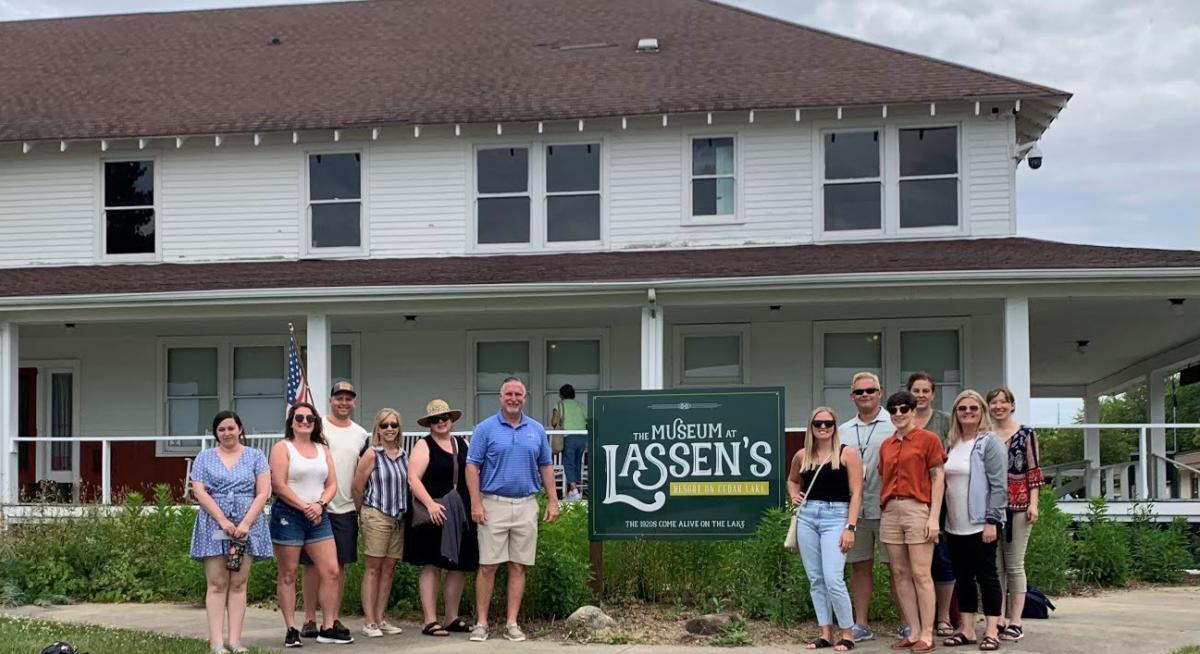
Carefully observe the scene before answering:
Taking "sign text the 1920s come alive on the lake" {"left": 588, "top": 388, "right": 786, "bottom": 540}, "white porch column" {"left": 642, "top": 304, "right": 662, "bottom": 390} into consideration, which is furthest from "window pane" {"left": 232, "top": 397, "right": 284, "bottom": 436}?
"sign text the 1920s come alive on the lake" {"left": 588, "top": 388, "right": 786, "bottom": 540}

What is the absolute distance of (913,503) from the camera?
8.02m

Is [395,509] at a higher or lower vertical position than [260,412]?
lower

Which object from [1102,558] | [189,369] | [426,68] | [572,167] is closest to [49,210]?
[189,369]

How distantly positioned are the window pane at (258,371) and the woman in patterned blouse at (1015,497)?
11.5 metres

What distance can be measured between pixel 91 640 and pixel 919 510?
5.47 meters

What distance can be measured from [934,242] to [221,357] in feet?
31.4

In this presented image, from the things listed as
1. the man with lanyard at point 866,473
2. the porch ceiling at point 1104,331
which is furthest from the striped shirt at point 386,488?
the porch ceiling at point 1104,331

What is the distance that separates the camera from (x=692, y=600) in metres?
9.98

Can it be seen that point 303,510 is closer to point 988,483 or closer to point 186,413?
point 988,483

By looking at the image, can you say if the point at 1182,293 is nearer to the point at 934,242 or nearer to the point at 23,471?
the point at 934,242

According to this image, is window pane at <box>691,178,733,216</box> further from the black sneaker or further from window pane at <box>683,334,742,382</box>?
the black sneaker

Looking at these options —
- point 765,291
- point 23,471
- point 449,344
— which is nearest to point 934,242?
point 765,291

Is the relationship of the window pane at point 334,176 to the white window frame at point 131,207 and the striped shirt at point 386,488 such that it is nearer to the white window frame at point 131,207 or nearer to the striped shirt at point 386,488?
the white window frame at point 131,207

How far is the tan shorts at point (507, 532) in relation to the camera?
873 cm
